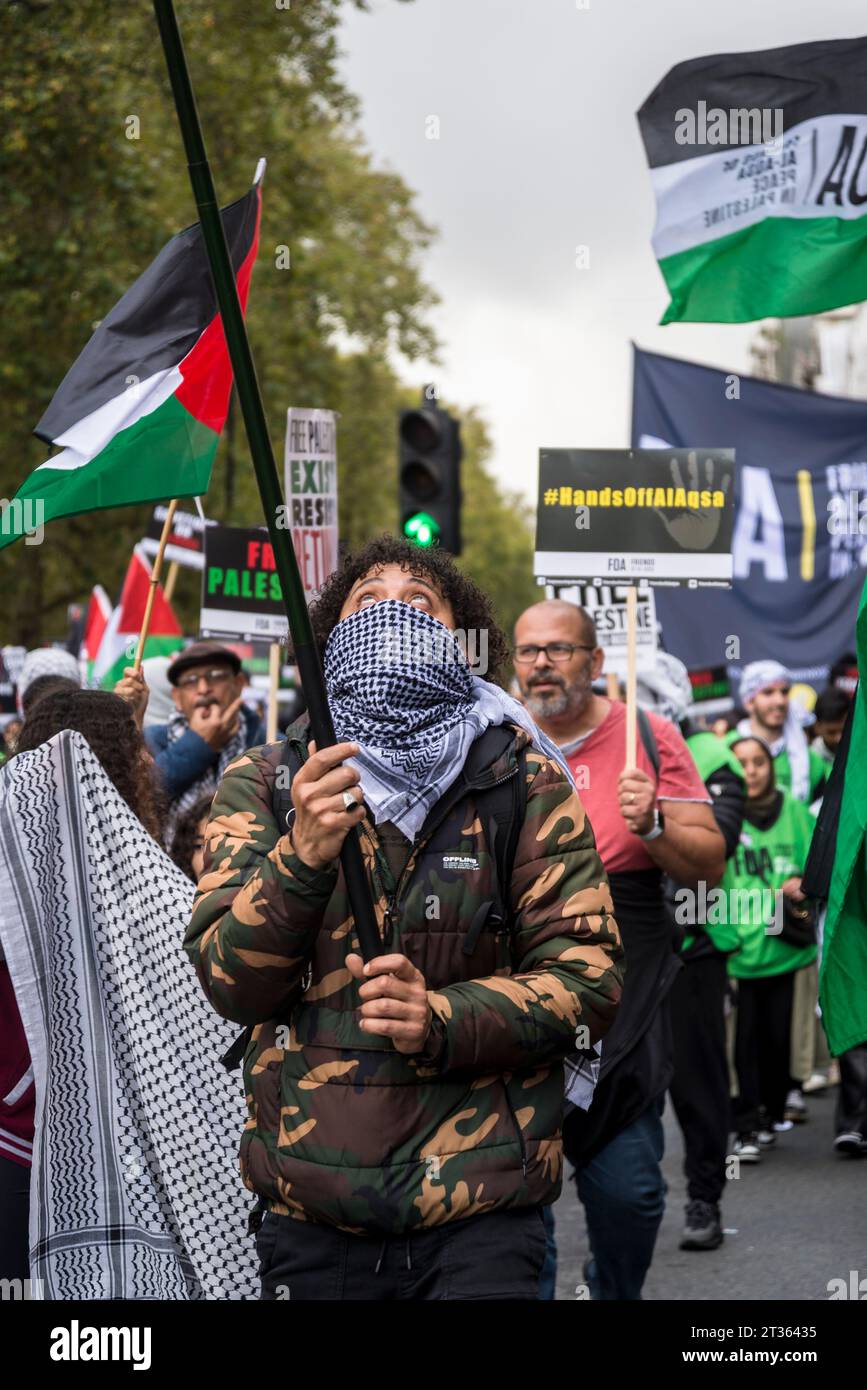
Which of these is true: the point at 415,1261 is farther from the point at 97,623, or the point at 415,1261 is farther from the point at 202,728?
the point at 97,623

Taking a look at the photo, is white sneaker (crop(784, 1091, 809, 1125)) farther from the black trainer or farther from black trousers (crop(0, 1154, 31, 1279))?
black trousers (crop(0, 1154, 31, 1279))

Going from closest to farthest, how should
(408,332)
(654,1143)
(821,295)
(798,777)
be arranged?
(654,1143)
(821,295)
(798,777)
(408,332)

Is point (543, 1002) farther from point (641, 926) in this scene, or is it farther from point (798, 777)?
point (798, 777)

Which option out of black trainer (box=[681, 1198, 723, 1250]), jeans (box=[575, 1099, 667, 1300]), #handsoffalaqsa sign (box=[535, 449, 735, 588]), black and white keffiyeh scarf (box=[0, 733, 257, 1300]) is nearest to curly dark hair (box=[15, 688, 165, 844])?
black and white keffiyeh scarf (box=[0, 733, 257, 1300])

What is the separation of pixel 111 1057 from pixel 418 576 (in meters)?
1.23

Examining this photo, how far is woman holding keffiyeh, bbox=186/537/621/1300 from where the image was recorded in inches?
125

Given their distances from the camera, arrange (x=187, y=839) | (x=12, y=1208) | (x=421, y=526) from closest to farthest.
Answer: (x=12, y=1208), (x=187, y=839), (x=421, y=526)

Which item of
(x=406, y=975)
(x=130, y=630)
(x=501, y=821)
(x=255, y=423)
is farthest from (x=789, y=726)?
(x=255, y=423)

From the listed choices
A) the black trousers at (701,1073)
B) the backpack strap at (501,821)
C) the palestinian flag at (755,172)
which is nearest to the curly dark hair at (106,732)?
the backpack strap at (501,821)

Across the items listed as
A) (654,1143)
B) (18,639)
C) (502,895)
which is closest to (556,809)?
(502,895)

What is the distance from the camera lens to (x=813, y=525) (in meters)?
12.7

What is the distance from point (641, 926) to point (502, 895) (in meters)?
2.39

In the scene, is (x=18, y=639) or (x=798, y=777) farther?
(x=18, y=639)

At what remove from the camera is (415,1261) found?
326cm
